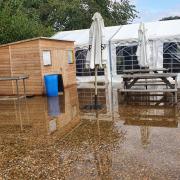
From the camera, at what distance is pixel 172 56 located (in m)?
16.4

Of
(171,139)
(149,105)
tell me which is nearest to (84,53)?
(149,105)

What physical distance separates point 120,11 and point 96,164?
97.3 feet

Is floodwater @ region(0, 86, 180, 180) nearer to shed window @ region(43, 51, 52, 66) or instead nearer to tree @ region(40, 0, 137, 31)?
shed window @ region(43, 51, 52, 66)

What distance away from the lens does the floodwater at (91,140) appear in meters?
5.13

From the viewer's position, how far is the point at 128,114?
9.12 meters

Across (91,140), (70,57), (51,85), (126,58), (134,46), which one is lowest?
(91,140)

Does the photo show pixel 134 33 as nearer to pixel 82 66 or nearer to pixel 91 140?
pixel 82 66

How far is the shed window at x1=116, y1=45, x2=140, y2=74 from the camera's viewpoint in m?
17.2

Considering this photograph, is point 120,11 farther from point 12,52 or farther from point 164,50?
point 12,52

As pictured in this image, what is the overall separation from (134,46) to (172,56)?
195cm

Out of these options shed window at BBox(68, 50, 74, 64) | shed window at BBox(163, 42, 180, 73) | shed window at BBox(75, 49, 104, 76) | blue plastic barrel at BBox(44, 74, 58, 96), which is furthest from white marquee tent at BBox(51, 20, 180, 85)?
blue plastic barrel at BBox(44, 74, 58, 96)

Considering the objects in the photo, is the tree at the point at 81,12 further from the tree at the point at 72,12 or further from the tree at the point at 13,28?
the tree at the point at 13,28

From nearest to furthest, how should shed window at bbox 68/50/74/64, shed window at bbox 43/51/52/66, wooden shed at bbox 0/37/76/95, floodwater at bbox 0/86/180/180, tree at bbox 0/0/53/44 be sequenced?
floodwater at bbox 0/86/180/180 → wooden shed at bbox 0/37/76/95 → shed window at bbox 43/51/52/66 → shed window at bbox 68/50/74/64 → tree at bbox 0/0/53/44

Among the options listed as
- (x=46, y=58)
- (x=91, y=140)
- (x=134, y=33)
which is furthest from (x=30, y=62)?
(x=91, y=140)
